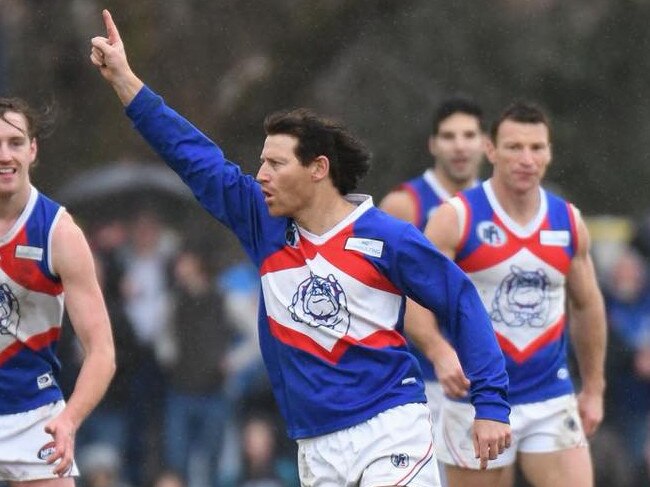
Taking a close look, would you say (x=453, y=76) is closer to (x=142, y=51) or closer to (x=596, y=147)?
(x=596, y=147)

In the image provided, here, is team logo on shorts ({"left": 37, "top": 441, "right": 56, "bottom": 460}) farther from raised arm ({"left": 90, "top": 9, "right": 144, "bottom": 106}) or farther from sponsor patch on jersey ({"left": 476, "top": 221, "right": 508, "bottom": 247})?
sponsor patch on jersey ({"left": 476, "top": 221, "right": 508, "bottom": 247})

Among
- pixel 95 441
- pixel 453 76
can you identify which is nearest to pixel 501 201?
pixel 453 76

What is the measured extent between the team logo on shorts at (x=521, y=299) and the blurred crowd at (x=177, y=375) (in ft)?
9.77

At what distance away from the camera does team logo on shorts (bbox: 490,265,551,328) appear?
7.80 meters

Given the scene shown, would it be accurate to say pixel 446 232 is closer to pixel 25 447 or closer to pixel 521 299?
pixel 521 299

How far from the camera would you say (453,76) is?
35.1 feet

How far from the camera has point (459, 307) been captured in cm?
620

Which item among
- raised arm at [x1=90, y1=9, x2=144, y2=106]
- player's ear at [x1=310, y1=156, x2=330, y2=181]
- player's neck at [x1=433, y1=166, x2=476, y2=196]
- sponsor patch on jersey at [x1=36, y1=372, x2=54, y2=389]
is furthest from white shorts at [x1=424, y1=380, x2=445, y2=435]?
raised arm at [x1=90, y1=9, x2=144, y2=106]

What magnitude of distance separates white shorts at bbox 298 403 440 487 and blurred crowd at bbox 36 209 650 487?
4.23 metres

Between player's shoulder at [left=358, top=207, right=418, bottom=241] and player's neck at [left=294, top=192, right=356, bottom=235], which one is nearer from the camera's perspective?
player's shoulder at [left=358, top=207, right=418, bottom=241]

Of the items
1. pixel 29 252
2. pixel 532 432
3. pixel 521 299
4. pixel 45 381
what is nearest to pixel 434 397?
pixel 532 432

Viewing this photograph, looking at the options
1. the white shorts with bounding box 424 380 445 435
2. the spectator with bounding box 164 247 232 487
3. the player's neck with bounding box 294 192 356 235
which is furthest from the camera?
the spectator with bounding box 164 247 232 487

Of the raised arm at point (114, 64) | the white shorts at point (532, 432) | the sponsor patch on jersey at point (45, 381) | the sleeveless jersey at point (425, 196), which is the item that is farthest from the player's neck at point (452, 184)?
the raised arm at point (114, 64)

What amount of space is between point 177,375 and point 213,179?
13.8 feet
